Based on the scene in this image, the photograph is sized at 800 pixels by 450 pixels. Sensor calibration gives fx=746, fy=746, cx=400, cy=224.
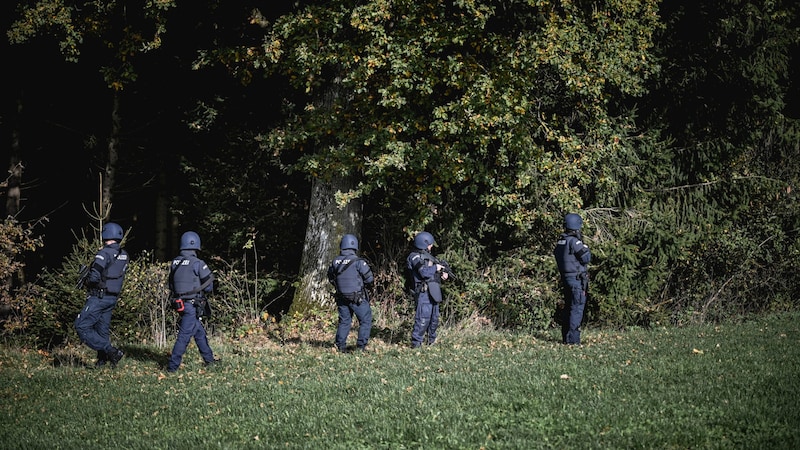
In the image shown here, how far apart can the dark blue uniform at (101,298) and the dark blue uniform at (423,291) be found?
183 inches

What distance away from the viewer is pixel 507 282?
15469 millimetres

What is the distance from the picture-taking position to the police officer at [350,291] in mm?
12219

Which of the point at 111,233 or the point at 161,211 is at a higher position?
the point at 161,211

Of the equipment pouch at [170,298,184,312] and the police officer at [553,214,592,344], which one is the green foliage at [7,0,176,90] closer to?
the equipment pouch at [170,298,184,312]

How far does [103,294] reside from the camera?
11211 millimetres

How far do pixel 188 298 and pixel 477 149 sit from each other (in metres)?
6.16

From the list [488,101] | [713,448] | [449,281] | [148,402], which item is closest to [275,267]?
[449,281]

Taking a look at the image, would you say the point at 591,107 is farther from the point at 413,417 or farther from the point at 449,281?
the point at 413,417

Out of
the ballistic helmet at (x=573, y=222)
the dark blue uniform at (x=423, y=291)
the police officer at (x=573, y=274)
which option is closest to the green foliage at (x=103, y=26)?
the dark blue uniform at (x=423, y=291)

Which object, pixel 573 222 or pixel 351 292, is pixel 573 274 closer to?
pixel 573 222

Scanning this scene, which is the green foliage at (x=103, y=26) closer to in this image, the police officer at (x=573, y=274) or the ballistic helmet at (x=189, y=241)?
the ballistic helmet at (x=189, y=241)

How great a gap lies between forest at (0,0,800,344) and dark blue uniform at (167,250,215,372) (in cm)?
348

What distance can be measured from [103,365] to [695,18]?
14.4 m

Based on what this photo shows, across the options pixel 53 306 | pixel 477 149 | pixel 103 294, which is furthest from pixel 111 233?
pixel 477 149
